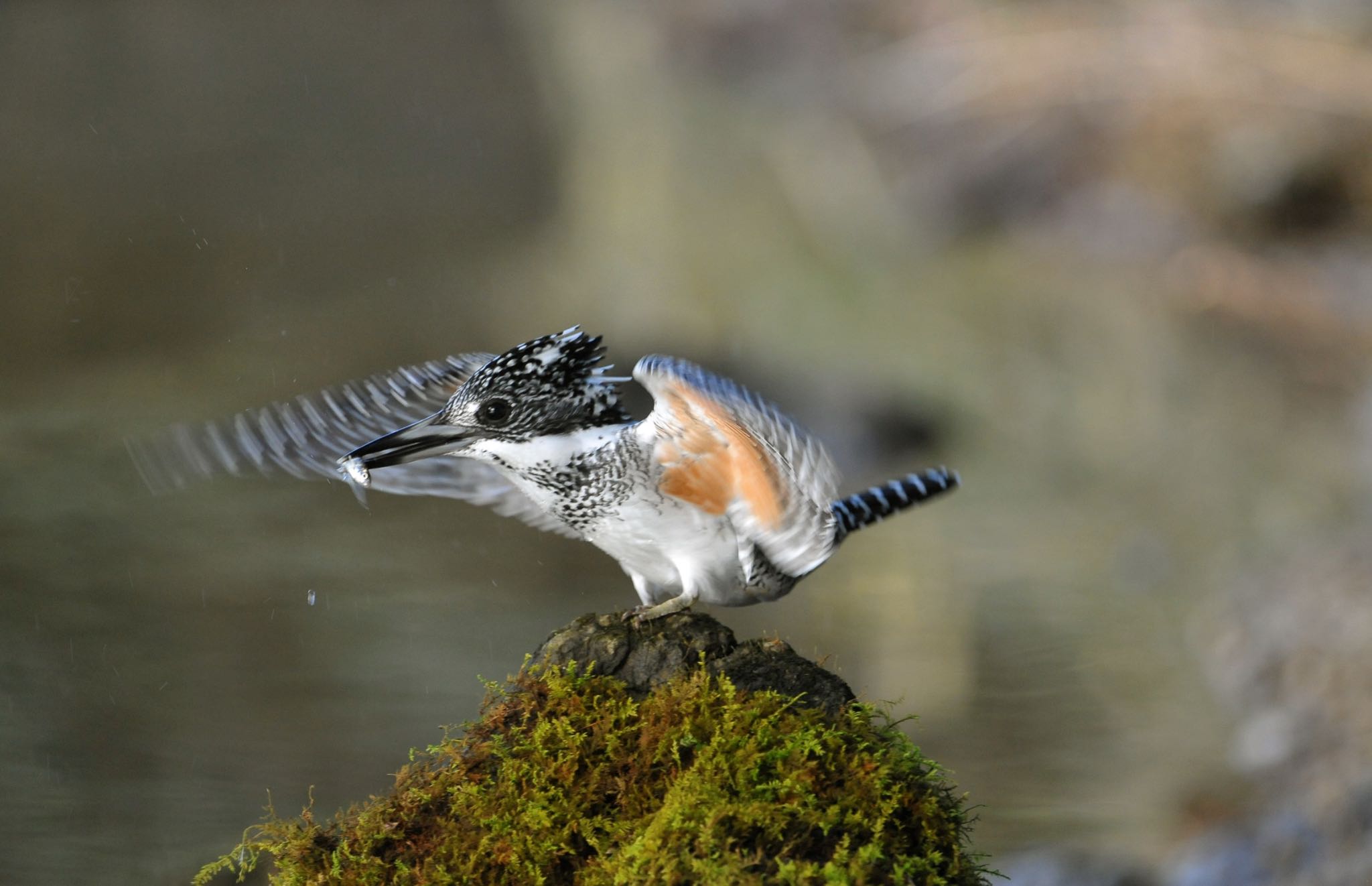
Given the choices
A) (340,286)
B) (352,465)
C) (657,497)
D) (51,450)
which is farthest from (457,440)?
(340,286)

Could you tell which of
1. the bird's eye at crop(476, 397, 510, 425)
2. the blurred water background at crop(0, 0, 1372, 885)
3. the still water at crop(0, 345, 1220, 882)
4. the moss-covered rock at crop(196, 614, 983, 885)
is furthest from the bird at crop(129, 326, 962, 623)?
the blurred water background at crop(0, 0, 1372, 885)

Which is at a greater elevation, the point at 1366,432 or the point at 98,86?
the point at 98,86

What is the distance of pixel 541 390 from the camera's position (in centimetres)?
182

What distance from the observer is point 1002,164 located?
6.78 metres

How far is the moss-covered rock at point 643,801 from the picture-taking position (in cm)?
142

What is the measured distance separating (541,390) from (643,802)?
0.63 metres

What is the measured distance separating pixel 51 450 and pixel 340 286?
284 cm

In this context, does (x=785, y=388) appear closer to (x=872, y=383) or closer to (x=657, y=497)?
(x=872, y=383)

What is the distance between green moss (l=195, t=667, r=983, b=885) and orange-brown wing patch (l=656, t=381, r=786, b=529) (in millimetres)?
297

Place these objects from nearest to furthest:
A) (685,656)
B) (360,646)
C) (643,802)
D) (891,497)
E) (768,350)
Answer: (643,802), (685,656), (891,497), (360,646), (768,350)

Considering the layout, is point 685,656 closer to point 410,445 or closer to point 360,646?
point 410,445

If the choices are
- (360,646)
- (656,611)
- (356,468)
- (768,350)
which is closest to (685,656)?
(656,611)

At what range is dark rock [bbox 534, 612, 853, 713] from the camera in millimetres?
1642

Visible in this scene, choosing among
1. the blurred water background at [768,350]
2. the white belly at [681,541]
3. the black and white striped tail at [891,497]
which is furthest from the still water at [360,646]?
the white belly at [681,541]
